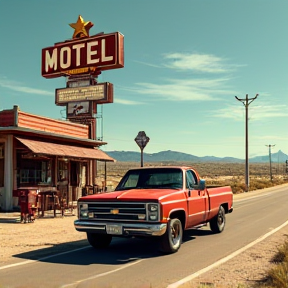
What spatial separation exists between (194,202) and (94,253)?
2.65 m

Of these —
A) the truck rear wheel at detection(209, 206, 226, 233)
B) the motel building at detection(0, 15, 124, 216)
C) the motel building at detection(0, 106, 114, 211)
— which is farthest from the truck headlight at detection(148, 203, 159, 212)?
the motel building at detection(0, 106, 114, 211)

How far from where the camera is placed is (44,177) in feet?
67.8

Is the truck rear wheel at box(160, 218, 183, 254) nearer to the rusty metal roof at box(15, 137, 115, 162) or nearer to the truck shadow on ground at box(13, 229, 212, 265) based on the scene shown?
the truck shadow on ground at box(13, 229, 212, 265)

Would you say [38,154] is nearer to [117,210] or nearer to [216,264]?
[117,210]

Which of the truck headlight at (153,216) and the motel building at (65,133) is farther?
the motel building at (65,133)

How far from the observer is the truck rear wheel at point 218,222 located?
37.8 feet

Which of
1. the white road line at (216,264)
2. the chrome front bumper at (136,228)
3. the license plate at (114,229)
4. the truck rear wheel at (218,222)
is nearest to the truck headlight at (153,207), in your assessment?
the chrome front bumper at (136,228)

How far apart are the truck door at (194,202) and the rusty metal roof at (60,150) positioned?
852 cm

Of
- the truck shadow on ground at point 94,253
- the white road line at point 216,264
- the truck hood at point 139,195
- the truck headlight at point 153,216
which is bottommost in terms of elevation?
the truck shadow on ground at point 94,253

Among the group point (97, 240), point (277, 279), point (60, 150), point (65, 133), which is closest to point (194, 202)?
point (97, 240)

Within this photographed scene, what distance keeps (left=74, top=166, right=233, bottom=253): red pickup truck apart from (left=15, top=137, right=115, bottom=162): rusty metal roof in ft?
26.0

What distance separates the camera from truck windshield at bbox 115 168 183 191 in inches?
382

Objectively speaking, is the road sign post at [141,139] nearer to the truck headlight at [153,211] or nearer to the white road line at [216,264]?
the white road line at [216,264]

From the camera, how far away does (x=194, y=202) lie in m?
9.74
